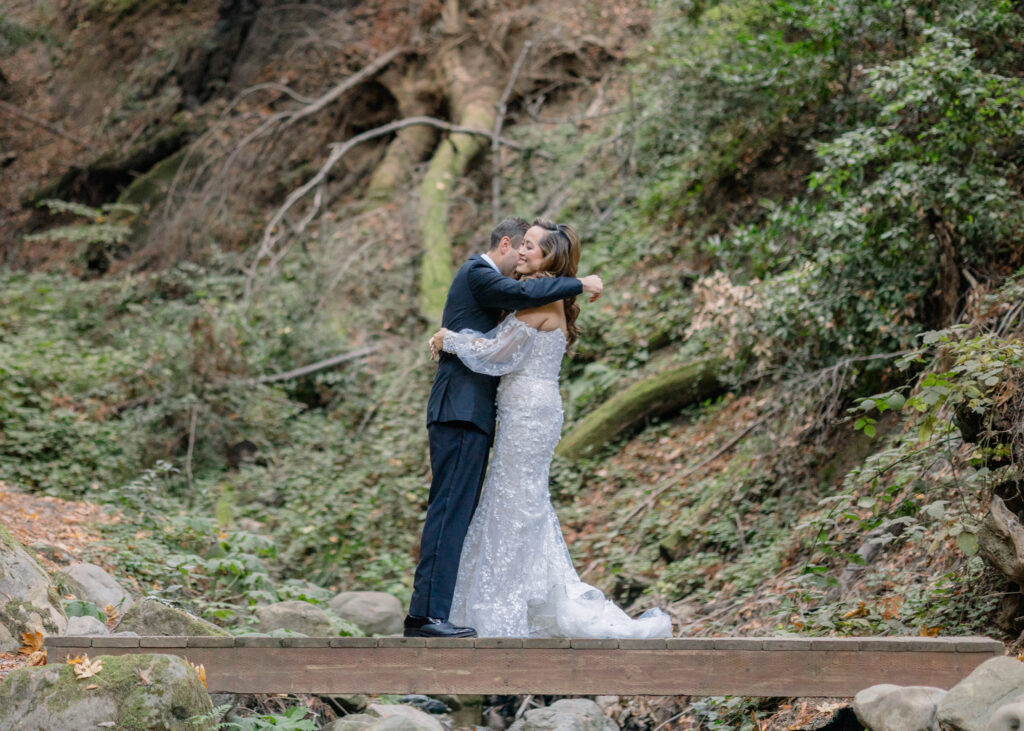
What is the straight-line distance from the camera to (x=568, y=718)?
5.79m

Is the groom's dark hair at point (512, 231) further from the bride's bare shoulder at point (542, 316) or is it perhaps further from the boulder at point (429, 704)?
the boulder at point (429, 704)

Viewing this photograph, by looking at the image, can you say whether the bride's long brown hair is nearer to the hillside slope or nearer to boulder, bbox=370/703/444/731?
the hillside slope

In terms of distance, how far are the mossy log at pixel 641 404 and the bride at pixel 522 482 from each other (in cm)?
442

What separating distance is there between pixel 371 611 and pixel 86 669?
11.7 ft

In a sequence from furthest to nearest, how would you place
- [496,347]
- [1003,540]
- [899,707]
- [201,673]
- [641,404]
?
[641,404], [496,347], [1003,540], [201,673], [899,707]

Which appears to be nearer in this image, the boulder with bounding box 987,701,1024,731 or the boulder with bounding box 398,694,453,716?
the boulder with bounding box 987,701,1024,731

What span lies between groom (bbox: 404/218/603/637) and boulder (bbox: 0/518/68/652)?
1947mm

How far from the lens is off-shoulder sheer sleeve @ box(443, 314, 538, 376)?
5.09 m

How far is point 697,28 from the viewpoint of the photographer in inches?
499

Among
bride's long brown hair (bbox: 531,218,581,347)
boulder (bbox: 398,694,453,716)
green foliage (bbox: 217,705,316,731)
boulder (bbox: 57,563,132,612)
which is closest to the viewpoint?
green foliage (bbox: 217,705,316,731)

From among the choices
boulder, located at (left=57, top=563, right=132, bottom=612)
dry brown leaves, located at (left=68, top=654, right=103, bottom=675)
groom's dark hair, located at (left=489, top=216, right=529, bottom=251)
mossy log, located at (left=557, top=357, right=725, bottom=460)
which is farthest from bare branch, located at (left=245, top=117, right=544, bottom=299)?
dry brown leaves, located at (left=68, top=654, right=103, bottom=675)

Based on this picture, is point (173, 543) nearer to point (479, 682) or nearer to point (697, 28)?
point (479, 682)

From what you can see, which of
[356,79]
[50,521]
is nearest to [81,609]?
[50,521]

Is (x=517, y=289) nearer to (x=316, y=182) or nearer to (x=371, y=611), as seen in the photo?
(x=371, y=611)
